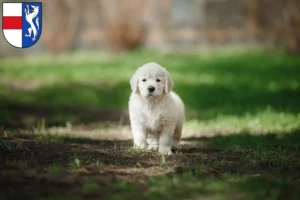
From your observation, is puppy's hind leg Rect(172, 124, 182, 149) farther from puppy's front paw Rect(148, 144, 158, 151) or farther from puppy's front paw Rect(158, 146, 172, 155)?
puppy's front paw Rect(158, 146, 172, 155)

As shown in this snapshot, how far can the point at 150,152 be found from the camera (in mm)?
5930

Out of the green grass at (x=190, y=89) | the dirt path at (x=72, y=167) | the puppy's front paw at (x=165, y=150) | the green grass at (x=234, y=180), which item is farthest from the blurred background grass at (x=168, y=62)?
the dirt path at (x=72, y=167)

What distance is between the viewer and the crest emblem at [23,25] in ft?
28.9

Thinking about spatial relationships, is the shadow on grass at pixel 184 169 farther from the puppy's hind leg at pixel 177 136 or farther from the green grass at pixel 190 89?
the green grass at pixel 190 89

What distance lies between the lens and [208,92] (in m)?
12.2

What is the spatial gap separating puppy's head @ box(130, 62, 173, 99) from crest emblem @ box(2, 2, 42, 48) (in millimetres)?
2857

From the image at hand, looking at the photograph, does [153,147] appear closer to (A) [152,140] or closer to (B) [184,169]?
(A) [152,140]

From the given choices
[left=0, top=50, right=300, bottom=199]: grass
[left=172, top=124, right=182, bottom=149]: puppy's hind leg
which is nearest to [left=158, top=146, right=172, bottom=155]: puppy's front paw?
[left=0, top=50, right=300, bottom=199]: grass

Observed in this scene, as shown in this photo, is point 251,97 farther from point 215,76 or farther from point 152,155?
point 152,155

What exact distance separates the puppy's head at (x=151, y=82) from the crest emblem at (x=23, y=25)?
9.37 ft

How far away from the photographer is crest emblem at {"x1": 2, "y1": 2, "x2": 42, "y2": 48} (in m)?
8.80

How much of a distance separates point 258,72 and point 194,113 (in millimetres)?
4673

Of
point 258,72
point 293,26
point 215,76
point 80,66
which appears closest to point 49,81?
point 80,66

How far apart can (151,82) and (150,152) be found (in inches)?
30.9
